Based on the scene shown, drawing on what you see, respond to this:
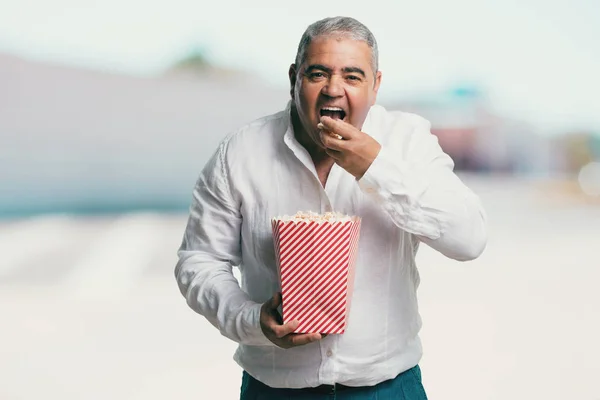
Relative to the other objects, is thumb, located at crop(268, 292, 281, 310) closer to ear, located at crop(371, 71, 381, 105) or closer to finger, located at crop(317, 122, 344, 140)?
finger, located at crop(317, 122, 344, 140)

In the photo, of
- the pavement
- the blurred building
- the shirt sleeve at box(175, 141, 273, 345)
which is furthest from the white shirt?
the blurred building

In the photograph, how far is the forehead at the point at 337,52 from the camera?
1.45 metres

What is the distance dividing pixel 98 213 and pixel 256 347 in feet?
21.6

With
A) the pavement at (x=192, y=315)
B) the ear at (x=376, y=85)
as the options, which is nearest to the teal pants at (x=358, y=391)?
the ear at (x=376, y=85)

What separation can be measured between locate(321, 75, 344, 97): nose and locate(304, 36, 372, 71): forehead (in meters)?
0.02

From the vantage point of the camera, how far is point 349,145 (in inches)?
54.5

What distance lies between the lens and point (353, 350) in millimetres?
1521

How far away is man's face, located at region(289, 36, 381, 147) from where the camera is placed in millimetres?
1444

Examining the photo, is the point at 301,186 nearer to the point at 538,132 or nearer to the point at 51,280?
the point at 51,280

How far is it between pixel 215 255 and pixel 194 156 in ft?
21.4

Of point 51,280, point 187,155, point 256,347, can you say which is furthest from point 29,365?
point 187,155

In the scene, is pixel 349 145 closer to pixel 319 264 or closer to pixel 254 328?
pixel 319 264

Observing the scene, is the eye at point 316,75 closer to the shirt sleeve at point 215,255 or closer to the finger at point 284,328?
the shirt sleeve at point 215,255

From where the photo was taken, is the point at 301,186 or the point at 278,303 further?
the point at 301,186
